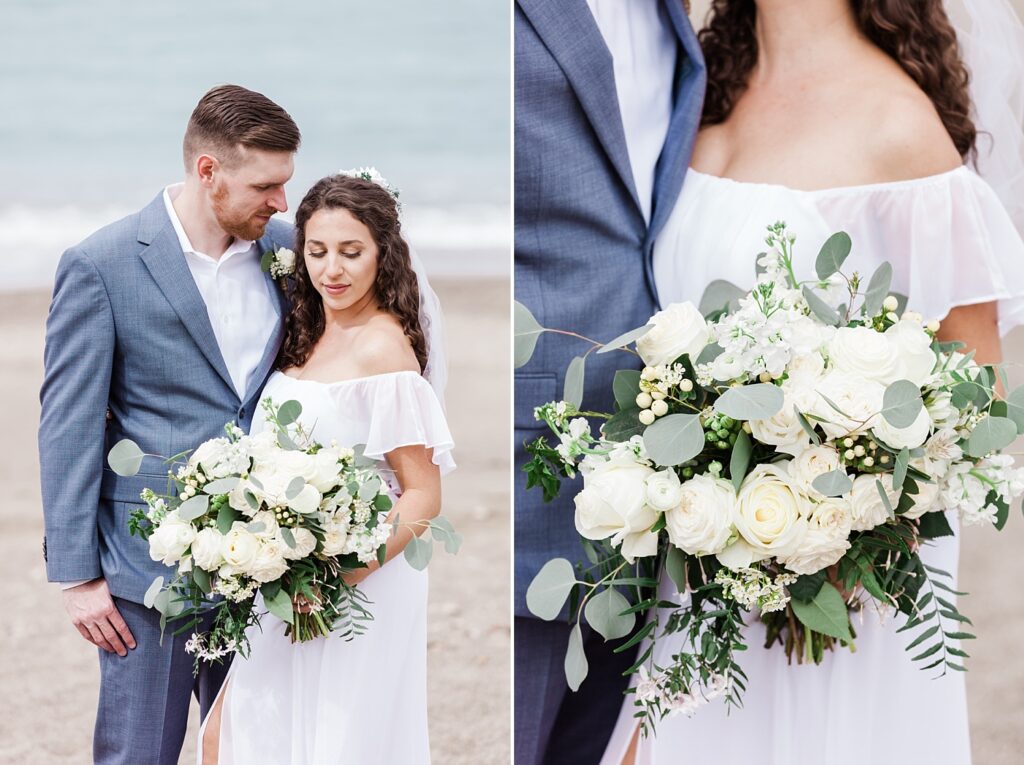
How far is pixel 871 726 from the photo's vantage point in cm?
167

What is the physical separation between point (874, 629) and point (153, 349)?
1200 millimetres

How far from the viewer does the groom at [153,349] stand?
1521mm

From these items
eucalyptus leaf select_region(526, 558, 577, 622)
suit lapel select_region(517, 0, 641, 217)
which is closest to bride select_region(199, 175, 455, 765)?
eucalyptus leaf select_region(526, 558, 577, 622)

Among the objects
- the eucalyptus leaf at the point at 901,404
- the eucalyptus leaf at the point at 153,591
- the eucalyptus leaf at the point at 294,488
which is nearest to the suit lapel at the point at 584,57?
the eucalyptus leaf at the point at 901,404

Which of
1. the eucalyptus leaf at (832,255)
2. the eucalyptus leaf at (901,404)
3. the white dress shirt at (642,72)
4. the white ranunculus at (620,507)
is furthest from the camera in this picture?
the white dress shirt at (642,72)

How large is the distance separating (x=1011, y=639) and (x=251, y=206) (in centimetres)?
164

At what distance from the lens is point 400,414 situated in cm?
158

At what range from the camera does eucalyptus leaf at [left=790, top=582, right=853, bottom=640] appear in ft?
4.68

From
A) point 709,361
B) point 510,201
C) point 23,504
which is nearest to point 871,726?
point 709,361

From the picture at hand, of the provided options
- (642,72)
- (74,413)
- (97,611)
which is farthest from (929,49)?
(97,611)

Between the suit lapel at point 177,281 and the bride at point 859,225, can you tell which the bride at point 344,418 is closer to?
the suit lapel at point 177,281

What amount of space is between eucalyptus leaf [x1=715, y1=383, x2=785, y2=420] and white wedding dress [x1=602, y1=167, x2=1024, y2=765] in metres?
0.42

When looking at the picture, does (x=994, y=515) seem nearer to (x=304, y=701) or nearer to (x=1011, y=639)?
(x=1011, y=639)

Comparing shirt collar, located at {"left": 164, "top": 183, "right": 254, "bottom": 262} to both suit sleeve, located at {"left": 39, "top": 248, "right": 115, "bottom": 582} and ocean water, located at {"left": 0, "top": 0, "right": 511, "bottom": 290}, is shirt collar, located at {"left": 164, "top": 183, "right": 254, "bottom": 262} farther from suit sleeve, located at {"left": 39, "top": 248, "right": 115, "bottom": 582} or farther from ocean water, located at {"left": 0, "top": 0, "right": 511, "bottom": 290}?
suit sleeve, located at {"left": 39, "top": 248, "right": 115, "bottom": 582}
